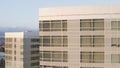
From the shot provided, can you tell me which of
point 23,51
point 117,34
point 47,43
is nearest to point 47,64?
point 47,43

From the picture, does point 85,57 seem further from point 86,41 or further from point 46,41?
point 46,41

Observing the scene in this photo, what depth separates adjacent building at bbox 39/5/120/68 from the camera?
4853cm

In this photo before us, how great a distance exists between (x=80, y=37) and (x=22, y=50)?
58557 mm

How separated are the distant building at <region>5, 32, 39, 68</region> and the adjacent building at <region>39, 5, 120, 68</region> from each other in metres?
54.6

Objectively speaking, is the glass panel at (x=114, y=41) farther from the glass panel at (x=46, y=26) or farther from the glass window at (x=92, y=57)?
the glass panel at (x=46, y=26)

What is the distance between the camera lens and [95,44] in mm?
49406

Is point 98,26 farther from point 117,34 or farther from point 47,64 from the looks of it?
point 47,64

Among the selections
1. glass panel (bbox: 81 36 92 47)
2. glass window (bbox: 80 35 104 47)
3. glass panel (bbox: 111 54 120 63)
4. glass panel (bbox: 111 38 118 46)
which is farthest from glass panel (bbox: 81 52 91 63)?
glass panel (bbox: 111 38 118 46)

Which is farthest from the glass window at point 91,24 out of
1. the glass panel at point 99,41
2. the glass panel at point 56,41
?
the glass panel at point 56,41

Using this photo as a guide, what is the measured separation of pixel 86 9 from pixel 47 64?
11.0 meters

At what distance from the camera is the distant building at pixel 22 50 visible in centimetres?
10625

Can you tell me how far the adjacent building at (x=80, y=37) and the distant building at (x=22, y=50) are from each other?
54565 millimetres

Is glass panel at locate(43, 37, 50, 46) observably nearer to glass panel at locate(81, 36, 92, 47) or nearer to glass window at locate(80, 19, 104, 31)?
glass panel at locate(81, 36, 92, 47)

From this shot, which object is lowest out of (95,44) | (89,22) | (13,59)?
(13,59)
